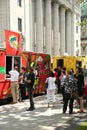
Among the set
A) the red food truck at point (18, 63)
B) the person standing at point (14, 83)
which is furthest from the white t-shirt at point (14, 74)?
the red food truck at point (18, 63)

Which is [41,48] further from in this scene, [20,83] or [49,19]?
[20,83]

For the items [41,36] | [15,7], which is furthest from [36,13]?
[15,7]

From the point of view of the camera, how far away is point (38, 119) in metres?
12.5

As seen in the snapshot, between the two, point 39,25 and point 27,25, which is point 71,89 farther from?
point 39,25

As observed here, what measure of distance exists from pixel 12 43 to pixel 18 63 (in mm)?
1447

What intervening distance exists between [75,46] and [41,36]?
81.7 feet

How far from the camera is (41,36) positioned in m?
54.2

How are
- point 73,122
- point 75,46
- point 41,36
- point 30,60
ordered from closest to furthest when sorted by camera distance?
point 73,122
point 30,60
point 41,36
point 75,46

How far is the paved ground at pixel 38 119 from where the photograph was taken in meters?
10.9

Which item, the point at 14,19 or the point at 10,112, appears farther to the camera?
the point at 14,19

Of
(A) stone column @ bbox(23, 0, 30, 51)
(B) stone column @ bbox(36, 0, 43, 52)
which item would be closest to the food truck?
(A) stone column @ bbox(23, 0, 30, 51)

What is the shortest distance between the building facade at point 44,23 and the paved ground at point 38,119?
2408 cm

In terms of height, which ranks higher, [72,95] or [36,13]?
[36,13]

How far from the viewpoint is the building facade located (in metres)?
40.3
